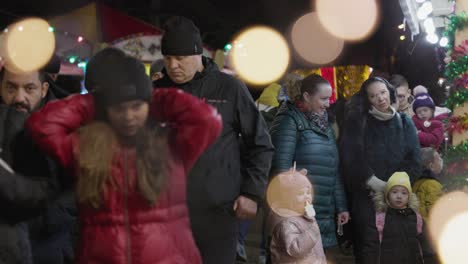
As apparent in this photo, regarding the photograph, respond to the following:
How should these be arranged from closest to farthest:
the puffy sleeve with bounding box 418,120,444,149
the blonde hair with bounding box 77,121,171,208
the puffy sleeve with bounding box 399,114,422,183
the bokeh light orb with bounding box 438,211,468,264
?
the blonde hair with bounding box 77,121,171,208 → the puffy sleeve with bounding box 399,114,422,183 → the bokeh light orb with bounding box 438,211,468,264 → the puffy sleeve with bounding box 418,120,444,149

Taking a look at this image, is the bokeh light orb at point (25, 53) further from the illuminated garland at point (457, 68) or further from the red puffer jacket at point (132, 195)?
the illuminated garland at point (457, 68)

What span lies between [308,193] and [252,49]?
13.8 metres

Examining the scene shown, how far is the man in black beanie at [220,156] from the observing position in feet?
14.9

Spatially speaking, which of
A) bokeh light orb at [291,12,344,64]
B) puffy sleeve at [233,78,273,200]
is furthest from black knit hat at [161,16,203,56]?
bokeh light orb at [291,12,344,64]

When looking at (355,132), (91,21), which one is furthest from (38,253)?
(91,21)

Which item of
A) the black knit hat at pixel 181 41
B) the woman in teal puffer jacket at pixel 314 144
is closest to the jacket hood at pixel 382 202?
the woman in teal puffer jacket at pixel 314 144

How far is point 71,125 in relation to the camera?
3.46 m

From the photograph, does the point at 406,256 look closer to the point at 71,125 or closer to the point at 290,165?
the point at 290,165

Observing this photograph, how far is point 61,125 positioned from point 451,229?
5343 mm

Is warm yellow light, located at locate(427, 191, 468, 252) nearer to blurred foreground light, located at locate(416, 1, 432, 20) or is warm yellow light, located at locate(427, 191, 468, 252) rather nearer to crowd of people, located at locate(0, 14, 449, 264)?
crowd of people, located at locate(0, 14, 449, 264)

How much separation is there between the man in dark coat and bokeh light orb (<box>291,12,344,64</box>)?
703 inches

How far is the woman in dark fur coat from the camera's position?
680cm

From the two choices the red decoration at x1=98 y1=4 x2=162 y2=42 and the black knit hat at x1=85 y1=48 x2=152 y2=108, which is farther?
the red decoration at x1=98 y1=4 x2=162 y2=42

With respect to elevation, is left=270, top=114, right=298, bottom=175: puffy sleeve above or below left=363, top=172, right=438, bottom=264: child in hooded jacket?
above
